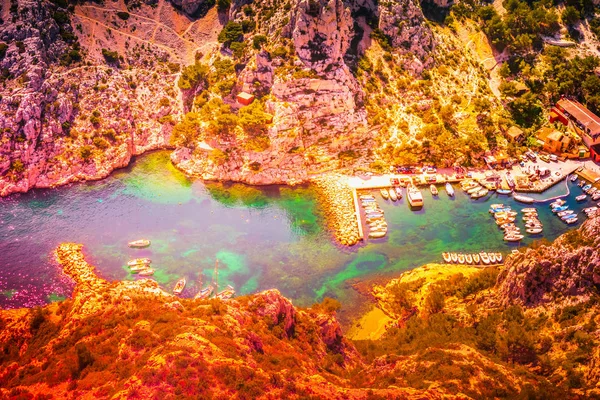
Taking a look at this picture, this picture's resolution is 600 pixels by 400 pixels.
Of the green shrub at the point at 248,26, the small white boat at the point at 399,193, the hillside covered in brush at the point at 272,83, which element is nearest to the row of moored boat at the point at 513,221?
the hillside covered in brush at the point at 272,83

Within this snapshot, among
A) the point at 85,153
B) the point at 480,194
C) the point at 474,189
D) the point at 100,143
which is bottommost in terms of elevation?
the point at 480,194

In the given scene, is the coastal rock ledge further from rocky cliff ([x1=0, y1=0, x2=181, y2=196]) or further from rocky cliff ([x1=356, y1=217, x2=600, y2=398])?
rocky cliff ([x1=0, y1=0, x2=181, y2=196])

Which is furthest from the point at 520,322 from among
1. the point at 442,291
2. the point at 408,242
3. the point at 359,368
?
the point at 408,242

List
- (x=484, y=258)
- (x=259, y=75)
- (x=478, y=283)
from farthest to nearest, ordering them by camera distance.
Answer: (x=259, y=75) → (x=484, y=258) → (x=478, y=283)

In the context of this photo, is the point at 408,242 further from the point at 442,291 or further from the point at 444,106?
the point at 444,106

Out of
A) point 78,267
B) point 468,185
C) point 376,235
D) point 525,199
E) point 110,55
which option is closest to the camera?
point 78,267

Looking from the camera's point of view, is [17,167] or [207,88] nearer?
[17,167]

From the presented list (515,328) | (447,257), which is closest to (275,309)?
(515,328)

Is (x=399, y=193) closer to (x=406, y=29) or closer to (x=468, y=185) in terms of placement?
(x=468, y=185)
